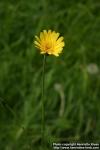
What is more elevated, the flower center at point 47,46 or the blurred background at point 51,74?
the blurred background at point 51,74

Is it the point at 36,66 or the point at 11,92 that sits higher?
the point at 36,66

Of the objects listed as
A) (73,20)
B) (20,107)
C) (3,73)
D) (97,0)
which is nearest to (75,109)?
(20,107)

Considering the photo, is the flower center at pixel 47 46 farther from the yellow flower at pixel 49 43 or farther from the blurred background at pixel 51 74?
the blurred background at pixel 51 74

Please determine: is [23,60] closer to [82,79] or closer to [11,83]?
[11,83]

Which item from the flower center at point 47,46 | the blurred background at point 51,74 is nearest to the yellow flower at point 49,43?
the flower center at point 47,46

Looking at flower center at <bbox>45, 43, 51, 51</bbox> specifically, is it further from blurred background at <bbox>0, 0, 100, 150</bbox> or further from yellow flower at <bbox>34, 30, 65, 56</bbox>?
blurred background at <bbox>0, 0, 100, 150</bbox>

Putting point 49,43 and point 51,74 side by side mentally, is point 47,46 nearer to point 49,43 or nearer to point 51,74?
point 49,43

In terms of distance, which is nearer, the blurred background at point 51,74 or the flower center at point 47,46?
the flower center at point 47,46
